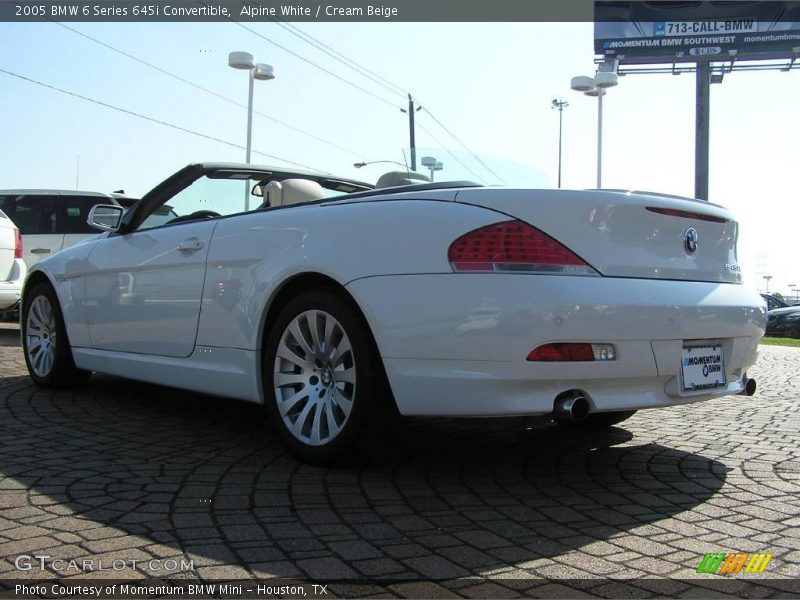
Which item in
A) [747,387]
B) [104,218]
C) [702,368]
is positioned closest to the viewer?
[702,368]

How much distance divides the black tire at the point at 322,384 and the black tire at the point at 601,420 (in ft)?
5.79

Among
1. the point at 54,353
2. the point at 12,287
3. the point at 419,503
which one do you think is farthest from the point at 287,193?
the point at 12,287

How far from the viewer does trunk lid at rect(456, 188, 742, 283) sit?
3199mm

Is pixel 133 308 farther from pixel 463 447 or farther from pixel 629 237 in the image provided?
pixel 629 237

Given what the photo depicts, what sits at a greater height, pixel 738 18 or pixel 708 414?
pixel 738 18

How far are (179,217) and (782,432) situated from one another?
4001mm

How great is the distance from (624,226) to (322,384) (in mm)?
1513

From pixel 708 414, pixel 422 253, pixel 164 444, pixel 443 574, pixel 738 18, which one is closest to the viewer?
pixel 443 574

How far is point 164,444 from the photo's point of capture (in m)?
4.16

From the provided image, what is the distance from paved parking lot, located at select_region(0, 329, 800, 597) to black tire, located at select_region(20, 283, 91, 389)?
2.41 feet

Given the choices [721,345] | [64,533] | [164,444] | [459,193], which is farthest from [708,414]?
[64,533]

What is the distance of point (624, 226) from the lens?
333cm

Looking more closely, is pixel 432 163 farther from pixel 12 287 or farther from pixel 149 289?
pixel 12 287

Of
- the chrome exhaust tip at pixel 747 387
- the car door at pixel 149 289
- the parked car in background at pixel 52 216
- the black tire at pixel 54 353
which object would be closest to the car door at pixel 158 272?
the car door at pixel 149 289
